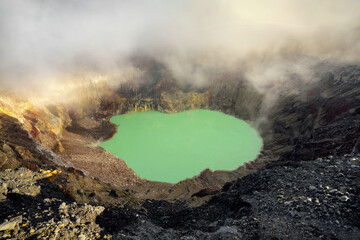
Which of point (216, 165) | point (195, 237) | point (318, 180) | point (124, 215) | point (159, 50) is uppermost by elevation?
point (159, 50)

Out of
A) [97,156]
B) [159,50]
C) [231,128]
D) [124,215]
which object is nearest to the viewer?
[124,215]

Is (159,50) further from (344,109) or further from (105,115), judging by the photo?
(344,109)

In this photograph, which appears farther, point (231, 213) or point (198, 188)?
point (198, 188)

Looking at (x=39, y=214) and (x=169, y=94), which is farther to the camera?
(x=169, y=94)

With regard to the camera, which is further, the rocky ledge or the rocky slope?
the rocky slope

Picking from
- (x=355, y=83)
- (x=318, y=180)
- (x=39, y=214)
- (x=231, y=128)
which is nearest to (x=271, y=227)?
(x=318, y=180)

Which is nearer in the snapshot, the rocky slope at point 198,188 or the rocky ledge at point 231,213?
the rocky ledge at point 231,213

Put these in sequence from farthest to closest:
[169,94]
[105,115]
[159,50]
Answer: [159,50]
[169,94]
[105,115]

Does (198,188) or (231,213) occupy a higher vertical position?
(198,188)
